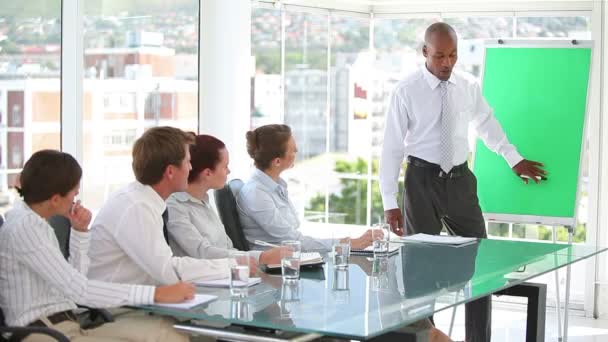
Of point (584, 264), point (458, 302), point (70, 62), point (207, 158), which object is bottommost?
point (584, 264)

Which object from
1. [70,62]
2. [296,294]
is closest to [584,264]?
[70,62]

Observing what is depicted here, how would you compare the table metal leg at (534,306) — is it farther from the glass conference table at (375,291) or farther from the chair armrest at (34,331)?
the chair armrest at (34,331)

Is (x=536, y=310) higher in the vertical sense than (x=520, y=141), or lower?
lower

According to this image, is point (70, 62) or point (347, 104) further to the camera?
point (347, 104)

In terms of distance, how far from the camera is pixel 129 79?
222 inches

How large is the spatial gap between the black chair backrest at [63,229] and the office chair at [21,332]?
0.62m

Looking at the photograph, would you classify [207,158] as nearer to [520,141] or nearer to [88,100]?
[88,100]

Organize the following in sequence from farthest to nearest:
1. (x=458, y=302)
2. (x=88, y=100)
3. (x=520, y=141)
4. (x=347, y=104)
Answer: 1. (x=347, y=104)
2. (x=520, y=141)
3. (x=88, y=100)
4. (x=458, y=302)

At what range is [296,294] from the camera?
3033 millimetres

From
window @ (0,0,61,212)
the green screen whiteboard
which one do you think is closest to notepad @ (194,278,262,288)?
window @ (0,0,61,212)

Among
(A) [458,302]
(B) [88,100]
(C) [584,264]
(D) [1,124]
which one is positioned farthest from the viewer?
(C) [584,264]

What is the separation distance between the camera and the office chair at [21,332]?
270cm

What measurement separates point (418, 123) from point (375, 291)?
215 centimetres

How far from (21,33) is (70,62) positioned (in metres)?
0.34
